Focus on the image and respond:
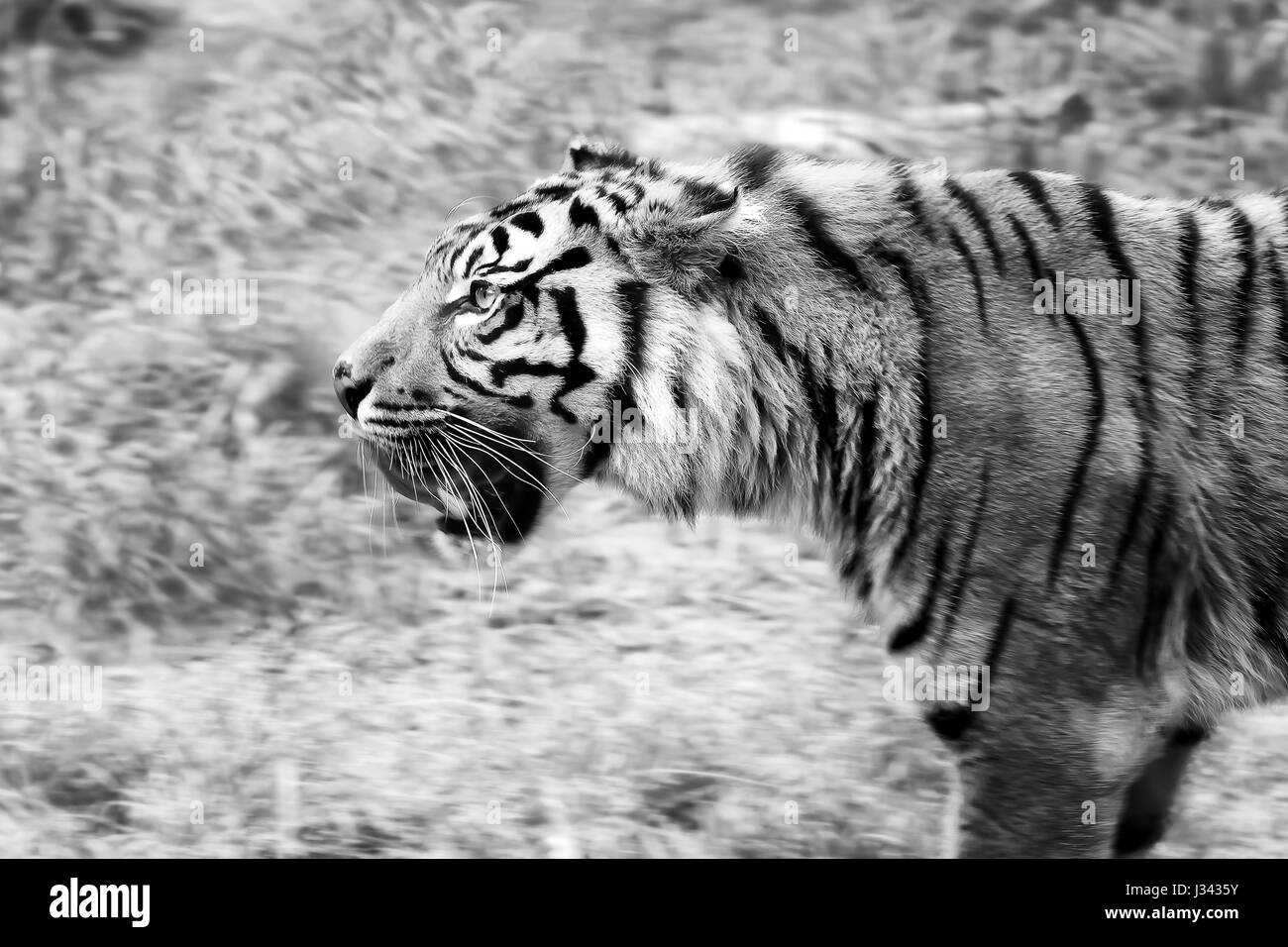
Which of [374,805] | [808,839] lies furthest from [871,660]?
[374,805]

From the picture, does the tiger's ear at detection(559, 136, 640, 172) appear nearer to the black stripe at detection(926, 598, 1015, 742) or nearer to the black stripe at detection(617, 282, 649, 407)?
the black stripe at detection(617, 282, 649, 407)

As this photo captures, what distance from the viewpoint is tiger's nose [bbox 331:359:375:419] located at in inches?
146

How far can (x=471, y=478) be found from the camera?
3.83m

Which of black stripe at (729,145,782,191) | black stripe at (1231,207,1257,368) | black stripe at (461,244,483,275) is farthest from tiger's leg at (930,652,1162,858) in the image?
black stripe at (461,244,483,275)

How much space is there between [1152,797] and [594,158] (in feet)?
7.90

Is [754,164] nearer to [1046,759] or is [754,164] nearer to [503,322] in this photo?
[503,322]

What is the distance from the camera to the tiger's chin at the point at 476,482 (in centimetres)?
374

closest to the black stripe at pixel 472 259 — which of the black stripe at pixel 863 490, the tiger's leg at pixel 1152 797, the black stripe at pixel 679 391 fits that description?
the black stripe at pixel 679 391

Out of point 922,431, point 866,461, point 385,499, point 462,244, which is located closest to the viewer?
point 922,431

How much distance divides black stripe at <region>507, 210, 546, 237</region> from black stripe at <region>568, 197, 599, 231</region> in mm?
79

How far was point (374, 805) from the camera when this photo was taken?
4.54 metres

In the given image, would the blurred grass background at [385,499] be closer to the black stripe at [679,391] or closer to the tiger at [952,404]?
the tiger at [952,404]

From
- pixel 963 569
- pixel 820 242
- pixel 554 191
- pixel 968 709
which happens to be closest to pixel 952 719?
pixel 968 709

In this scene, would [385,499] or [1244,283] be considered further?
[385,499]
